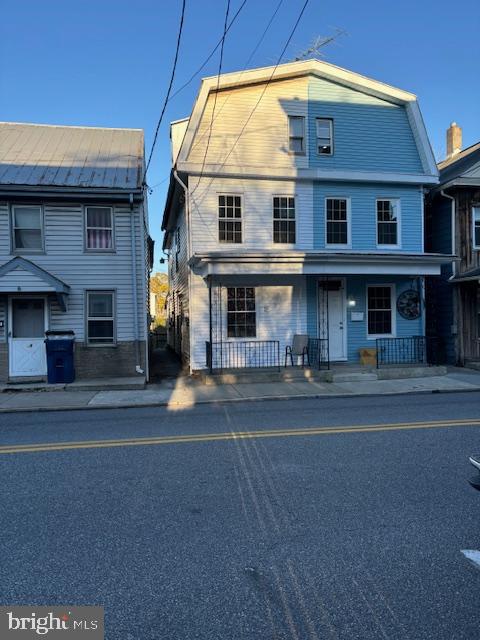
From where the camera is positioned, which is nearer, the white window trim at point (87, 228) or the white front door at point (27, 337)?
the white front door at point (27, 337)

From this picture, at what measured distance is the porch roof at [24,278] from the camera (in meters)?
11.7

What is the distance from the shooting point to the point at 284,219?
46.5 feet

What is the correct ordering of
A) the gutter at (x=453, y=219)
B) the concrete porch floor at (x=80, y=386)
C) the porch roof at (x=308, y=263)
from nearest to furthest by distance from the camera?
the concrete porch floor at (x=80, y=386)
the porch roof at (x=308, y=263)
the gutter at (x=453, y=219)

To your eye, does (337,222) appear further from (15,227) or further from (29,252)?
(15,227)

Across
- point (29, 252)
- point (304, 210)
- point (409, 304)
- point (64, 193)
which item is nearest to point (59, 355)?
point (29, 252)

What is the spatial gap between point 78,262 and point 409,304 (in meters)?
10.5

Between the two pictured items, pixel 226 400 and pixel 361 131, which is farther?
pixel 361 131

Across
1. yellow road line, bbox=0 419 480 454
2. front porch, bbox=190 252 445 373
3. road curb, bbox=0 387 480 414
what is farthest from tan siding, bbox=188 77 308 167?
yellow road line, bbox=0 419 480 454

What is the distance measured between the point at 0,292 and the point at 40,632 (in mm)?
10841

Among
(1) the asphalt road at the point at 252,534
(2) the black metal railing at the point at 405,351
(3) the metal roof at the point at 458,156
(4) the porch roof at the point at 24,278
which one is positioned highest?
(3) the metal roof at the point at 458,156

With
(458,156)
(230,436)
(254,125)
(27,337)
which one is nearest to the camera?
(230,436)

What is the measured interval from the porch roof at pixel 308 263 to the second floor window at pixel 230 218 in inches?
52.0

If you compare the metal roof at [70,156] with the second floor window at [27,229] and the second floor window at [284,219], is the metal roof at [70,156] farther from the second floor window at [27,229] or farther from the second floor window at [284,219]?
the second floor window at [284,219]

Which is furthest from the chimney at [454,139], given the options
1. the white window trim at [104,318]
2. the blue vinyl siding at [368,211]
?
the white window trim at [104,318]
